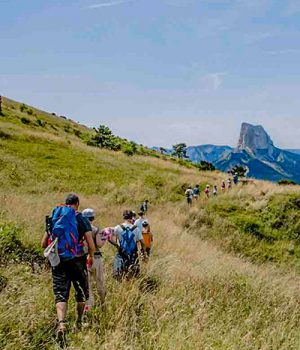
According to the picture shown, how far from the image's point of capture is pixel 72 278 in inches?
207

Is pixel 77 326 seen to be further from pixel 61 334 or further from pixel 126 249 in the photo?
pixel 126 249

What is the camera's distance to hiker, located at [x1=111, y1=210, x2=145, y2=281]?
680cm

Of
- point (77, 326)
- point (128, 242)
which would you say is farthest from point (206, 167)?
point (77, 326)

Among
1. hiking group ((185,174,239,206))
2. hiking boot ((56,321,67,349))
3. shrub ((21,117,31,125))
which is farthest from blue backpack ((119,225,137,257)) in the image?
shrub ((21,117,31,125))

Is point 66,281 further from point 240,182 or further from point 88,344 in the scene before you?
point 240,182

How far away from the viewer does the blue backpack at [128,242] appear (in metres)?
7.06

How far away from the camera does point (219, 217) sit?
24.8 m

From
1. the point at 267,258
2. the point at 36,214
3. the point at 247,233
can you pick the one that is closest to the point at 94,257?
the point at 36,214

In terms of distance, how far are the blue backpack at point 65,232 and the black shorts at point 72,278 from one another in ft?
0.38

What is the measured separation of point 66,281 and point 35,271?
3.95 feet

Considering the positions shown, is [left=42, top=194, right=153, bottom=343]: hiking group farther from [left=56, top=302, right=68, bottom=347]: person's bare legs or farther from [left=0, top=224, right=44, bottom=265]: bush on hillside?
[left=0, top=224, right=44, bottom=265]: bush on hillside

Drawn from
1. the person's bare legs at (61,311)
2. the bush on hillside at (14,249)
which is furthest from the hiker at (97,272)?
the bush on hillside at (14,249)

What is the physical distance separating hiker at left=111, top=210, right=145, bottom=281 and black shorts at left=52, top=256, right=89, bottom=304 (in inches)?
52.0

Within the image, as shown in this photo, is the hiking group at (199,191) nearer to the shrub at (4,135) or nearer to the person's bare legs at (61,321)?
the shrub at (4,135)
